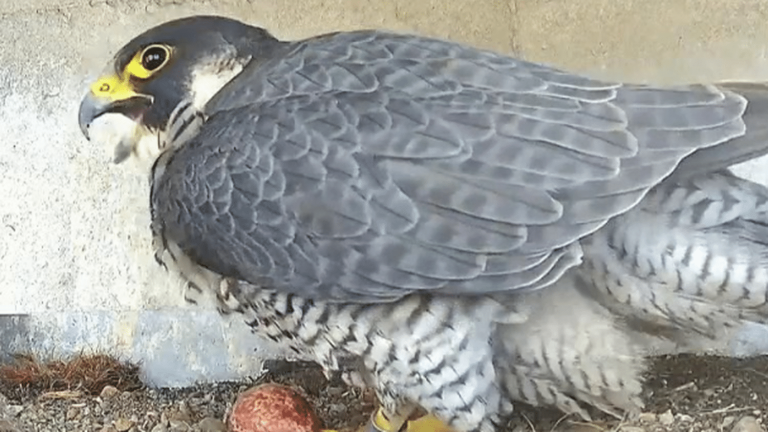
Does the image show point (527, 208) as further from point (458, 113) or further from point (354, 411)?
Result: point (354, 411)

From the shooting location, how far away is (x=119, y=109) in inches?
65.5

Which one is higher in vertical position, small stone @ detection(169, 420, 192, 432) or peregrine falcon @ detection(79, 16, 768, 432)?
peregrine falcon @ detection(79, 16, 768, 432)

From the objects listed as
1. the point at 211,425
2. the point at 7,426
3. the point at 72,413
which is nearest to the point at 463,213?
the point at 211,425

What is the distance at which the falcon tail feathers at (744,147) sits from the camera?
1374 millimetres

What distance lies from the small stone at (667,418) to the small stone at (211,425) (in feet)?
2.66

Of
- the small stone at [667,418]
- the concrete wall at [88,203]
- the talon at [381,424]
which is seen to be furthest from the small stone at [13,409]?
the small stone at [667,418]

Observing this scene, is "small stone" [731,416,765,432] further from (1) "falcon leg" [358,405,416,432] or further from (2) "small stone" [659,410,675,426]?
(1) "falcon leg" [358,405,416,432]

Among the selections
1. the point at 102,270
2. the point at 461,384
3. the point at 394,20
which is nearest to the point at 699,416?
the point at 461,384

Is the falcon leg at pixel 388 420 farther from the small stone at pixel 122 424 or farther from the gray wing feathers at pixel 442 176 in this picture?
the small stone at pixel 122 424

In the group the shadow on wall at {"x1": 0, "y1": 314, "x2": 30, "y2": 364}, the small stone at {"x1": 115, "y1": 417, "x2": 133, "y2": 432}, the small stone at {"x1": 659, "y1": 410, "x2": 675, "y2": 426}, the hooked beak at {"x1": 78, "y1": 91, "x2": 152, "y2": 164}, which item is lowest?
the shadow on wall at {"x1": 0, "y1": 314, "x2": 30, "y2": 364}

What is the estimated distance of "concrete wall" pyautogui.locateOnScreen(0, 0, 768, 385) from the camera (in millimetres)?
2281

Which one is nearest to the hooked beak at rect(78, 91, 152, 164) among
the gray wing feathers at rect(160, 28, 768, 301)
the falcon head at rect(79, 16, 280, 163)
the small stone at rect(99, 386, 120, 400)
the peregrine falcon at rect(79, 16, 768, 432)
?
the falcon head at rect(79, 16, 280, 163)

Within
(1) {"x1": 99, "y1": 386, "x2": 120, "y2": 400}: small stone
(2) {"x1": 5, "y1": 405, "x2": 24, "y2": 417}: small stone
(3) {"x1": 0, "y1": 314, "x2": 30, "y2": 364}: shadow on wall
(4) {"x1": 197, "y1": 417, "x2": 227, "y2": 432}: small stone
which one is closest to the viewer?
(4) {"x1": 197, "y1": 417, "x2": 227, "y2": 432}: small stone

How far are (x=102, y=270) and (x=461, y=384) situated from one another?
4.27ft
